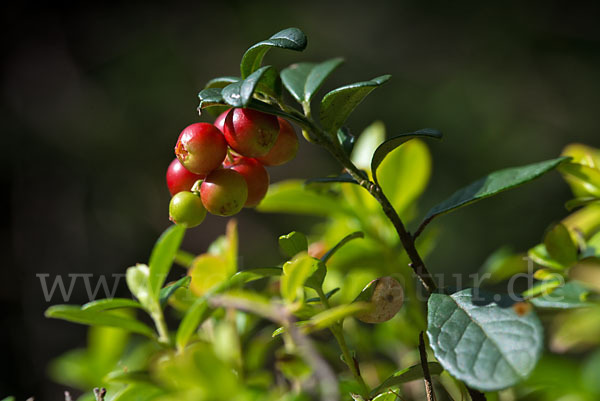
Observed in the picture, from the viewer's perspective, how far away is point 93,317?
2.30 ft

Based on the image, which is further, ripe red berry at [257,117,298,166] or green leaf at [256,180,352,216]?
green leaf at [256,180,352,216]

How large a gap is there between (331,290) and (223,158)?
21 cm

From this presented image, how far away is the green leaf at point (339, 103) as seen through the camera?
623 mm

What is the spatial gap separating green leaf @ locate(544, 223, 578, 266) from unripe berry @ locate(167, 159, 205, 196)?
0.44 metres

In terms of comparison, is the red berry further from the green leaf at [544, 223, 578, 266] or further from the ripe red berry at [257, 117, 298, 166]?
the green leaf at [544, 223, 578, 266]

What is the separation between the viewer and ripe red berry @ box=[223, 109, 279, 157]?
62cm

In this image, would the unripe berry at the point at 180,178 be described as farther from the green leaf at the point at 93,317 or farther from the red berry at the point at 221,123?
the green leaf at the point at 93,317

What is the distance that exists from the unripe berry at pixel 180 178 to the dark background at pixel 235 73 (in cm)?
242

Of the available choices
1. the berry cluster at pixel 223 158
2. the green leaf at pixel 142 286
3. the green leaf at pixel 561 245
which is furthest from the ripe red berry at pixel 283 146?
the green leaf at pixel 561 245

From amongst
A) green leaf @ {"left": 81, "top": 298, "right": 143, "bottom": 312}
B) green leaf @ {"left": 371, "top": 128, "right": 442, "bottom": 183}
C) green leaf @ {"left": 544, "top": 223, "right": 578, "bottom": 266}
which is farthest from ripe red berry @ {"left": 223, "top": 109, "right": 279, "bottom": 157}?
green leaf @ {"left": 544, "top": 223, "right": 578, "bottom": 266}

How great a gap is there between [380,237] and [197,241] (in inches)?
104

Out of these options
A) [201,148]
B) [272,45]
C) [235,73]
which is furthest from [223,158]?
[235,73]

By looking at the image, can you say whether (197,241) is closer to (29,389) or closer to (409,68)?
(29,389)

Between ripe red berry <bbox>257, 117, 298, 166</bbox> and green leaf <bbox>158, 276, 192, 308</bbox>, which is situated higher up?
ripe red berry <bbox>257, 117, 298, 166</bbox>
